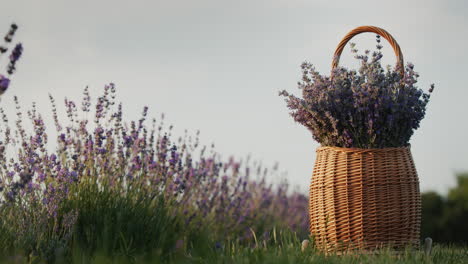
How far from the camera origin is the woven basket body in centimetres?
345

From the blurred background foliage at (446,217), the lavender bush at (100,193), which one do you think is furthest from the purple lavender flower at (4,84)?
the blurred background foliage at (446,217)

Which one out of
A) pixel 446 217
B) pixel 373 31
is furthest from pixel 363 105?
pixel 446 217

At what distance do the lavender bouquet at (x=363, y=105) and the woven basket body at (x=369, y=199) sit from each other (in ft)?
0.36

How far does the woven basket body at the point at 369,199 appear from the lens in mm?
3447

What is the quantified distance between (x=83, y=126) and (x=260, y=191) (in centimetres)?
259

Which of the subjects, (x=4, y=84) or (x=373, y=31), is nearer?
(x=4, y=84)

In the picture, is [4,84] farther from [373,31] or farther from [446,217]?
[446,217]

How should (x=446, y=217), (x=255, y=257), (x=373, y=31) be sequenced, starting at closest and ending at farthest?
1. (x=255, y=257)
2. (x=373, y=31)
3. (x=446, y=217)

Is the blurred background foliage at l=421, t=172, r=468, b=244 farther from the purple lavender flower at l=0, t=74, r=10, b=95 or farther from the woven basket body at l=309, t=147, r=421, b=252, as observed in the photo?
the purple lavender flower at l=0, t=74, r=10, b=95

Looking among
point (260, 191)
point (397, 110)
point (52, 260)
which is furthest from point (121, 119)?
point (260, 191)

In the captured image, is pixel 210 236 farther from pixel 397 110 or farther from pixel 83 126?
pixel 397 110

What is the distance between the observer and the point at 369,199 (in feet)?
11.3

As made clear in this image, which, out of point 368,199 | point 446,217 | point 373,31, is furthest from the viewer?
point 446,217

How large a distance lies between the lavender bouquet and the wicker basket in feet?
0.35
